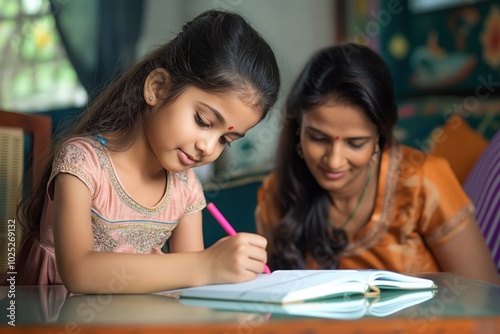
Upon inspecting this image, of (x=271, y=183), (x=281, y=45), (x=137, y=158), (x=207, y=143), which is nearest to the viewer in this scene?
(x=207, y=143)

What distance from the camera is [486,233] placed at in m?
1.76

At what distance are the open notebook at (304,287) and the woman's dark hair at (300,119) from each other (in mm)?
665

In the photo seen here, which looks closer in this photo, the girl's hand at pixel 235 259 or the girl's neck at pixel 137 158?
the girl's hand at pixel 235 259

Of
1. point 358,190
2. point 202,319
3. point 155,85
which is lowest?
point 358,190

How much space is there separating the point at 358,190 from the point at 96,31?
1.56 metres

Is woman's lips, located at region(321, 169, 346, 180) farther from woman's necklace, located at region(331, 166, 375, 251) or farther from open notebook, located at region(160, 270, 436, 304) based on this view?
open notebook, located at region(160, 270, 436, 304)

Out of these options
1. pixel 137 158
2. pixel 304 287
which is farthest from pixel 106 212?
pixel 304 287

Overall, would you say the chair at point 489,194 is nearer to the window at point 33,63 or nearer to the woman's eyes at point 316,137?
the woman's eyes at point 316,137

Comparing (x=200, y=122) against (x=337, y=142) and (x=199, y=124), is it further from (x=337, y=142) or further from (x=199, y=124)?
(x=337, y=142)

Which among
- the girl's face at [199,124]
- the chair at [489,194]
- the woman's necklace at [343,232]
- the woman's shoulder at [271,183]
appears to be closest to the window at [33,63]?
the woman's shoulder at [271,183]

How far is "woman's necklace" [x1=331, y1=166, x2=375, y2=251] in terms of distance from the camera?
167 cm

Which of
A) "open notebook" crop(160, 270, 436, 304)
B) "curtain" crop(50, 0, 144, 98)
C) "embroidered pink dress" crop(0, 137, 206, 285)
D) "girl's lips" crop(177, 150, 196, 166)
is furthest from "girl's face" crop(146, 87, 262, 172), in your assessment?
"curtain" crop(50, 0, 144, 98)

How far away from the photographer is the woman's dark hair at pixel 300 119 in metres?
1.54

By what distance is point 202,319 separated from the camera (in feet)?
2.23
